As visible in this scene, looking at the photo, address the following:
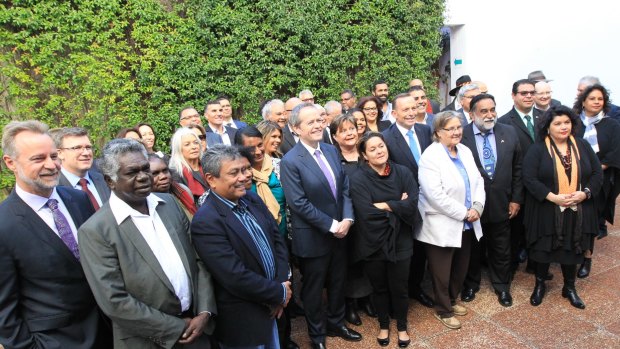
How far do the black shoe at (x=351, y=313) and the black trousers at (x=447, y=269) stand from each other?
2.65 ft

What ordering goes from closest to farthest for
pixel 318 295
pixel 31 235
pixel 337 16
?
1. pixel 31 235
2. pixel 318 295
3. pixel 337 16

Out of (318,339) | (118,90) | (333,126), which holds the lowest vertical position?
(318,339)

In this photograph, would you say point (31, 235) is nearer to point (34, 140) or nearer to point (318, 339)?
point (34, 140)

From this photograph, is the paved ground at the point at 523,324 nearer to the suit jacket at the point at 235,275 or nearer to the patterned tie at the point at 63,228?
the suit jacket at the point at 235,275

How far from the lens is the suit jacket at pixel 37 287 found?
2.09 m

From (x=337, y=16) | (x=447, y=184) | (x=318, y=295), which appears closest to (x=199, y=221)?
(x=318, y=295)

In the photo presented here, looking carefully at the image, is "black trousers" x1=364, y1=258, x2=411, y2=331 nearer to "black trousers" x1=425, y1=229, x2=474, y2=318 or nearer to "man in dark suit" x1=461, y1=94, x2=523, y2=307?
"black trousers" x1=425, y1=229, x2=474, y2=318

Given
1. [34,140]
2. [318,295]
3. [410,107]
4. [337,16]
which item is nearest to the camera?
[34,140]

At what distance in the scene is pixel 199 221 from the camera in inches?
94.7

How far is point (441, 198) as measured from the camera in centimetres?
364

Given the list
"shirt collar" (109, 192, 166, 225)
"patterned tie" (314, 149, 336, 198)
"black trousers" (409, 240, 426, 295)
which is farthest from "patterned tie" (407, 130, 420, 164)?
"shirt collar" (109, 192, 166, 225)

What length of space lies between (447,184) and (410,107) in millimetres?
1045

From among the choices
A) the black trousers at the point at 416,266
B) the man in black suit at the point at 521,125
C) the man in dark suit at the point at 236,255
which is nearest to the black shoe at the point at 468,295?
the black trousers at the point at 416,266

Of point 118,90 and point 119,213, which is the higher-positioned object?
point 118,90
